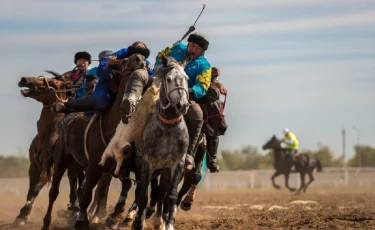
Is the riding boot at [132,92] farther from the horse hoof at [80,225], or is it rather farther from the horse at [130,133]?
the horse hoof at [80,225]

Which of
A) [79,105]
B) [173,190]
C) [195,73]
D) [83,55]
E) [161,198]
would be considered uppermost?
[83,55]

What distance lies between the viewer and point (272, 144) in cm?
4038

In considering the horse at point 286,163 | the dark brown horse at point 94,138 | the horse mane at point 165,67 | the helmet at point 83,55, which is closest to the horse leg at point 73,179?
the dark brown horse at point 94,138

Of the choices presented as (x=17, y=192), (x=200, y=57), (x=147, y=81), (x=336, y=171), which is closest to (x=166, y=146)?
(x=147, y=81)

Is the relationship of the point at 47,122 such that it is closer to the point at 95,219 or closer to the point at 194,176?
the point at 95,219

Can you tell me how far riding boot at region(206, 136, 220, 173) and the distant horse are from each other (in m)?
3.07

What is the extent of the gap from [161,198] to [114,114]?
135 centimetres

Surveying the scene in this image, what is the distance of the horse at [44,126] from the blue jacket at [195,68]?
3.15m

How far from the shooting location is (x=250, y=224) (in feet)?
49.9

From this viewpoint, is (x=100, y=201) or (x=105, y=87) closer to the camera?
(x=105, y=87)

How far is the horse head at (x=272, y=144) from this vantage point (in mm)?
40131

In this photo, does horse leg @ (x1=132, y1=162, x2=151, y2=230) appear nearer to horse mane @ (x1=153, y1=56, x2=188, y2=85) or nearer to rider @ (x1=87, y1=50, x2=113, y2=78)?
horse mane @ (x1=153, y1=56, x2=188, y2=85)

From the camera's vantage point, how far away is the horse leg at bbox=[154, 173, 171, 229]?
1219cm

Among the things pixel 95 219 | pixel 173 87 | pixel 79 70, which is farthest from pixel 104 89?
pixel 79 70
